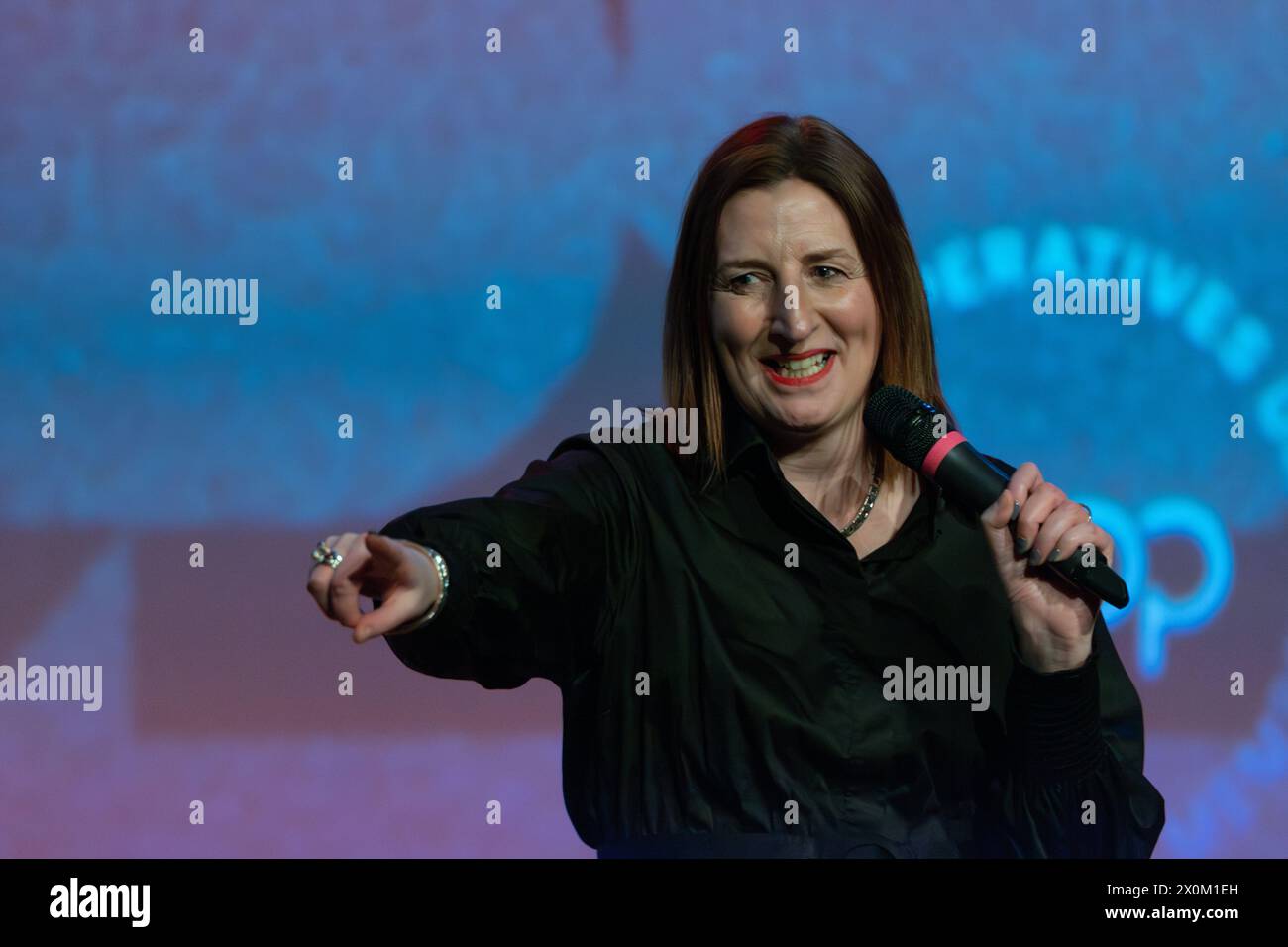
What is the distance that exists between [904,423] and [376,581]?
580mm

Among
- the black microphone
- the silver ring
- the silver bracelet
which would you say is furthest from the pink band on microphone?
the silver ring

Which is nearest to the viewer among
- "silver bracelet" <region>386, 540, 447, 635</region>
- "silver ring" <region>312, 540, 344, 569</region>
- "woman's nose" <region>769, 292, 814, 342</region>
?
"silver ring" <region>312, 540, 344, 569</region>

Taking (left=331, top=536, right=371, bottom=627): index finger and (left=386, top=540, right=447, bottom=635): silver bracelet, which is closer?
(left=331, top=536, right=371, bottom=627): index finger

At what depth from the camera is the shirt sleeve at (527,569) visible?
1371 millimetres

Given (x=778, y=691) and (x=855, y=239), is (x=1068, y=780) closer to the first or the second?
(x=778, y=691)

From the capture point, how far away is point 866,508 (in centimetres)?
169

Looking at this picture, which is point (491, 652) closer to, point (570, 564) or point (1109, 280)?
point (570, 564)

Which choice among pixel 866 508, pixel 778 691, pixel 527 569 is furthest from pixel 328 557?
pixel 866 508

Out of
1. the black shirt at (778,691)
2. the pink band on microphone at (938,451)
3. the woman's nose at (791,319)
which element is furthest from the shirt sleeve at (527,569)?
the pink band on microphone at (938,451)

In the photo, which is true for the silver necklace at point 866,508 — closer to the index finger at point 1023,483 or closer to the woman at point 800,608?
the woman at point 800,608

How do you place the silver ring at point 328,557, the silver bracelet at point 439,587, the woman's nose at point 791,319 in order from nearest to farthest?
the silver ring at point 328,557
the silver bracelet at point 439,587
the woman's nose at point 791,319

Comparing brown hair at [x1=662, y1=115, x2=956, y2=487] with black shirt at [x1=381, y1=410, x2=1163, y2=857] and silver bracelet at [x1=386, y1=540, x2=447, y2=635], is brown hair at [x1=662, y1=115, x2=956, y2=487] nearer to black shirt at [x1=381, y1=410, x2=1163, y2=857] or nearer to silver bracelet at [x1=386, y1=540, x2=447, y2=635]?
black shirt at [x1=381, y1=410, x2=1163, y2=857]

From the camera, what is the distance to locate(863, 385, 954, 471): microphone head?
4.96ft

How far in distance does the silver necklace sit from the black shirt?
4 cm
